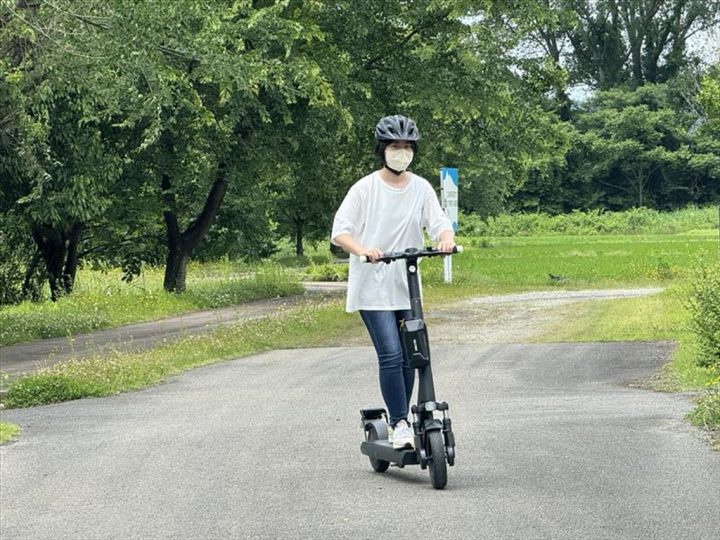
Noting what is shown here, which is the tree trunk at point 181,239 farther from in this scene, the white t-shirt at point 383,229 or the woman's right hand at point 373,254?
the woman's right hand at point 373,254

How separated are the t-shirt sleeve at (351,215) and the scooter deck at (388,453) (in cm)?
122

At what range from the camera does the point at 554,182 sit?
87250mm

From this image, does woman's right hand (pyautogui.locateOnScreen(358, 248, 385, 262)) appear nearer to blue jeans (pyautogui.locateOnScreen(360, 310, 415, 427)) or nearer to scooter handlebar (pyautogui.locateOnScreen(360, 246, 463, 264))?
scooter handlebar (pyautogui.locateOnScreen(360, 246, 463, 264))

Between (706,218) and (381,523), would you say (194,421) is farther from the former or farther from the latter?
(706,218)

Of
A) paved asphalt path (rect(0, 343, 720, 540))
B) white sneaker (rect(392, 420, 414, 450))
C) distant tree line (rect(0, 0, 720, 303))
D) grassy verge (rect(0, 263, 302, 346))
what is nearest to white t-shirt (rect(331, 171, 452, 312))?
white sneaker (rect(392, 420, 414, 450))

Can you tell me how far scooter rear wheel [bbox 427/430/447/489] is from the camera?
708 cm

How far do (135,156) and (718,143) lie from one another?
6022 cm

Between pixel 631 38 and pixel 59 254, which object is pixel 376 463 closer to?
pixel 59 254

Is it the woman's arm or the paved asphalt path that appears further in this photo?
the woman's arm

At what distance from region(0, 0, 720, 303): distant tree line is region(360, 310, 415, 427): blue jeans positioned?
9.20 metres

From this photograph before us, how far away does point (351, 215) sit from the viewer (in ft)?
24.8

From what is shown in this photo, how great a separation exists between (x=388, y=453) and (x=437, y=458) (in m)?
0.59

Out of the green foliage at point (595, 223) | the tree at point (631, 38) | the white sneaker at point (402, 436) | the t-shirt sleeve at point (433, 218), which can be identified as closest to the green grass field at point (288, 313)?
the white sneaker at point (402, 436)

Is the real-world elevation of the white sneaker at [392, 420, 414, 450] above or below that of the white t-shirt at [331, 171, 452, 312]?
below
